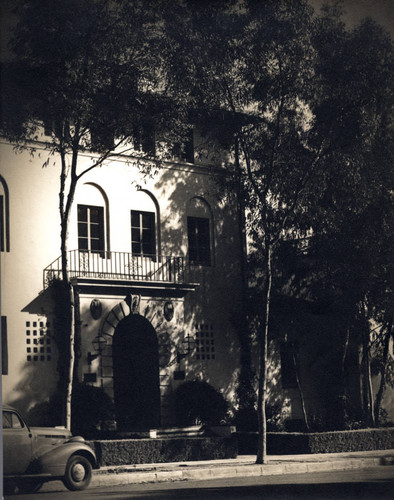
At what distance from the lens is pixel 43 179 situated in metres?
9.92

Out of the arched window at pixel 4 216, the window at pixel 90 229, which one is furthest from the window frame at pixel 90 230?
the arched window at pixel 4 216

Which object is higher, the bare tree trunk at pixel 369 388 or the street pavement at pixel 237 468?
the bare tree trunk at pixel 369 388

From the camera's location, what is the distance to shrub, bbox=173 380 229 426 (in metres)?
10.5

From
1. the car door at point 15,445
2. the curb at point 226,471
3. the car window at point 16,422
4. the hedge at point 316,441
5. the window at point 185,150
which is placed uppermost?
the window at point 185,150

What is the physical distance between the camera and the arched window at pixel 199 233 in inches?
427

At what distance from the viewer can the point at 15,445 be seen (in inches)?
368

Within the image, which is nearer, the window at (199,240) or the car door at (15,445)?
the car door at (15,445)

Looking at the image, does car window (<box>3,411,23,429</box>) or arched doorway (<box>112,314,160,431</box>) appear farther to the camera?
arched doorway (<box>112,314,160,431</box>)

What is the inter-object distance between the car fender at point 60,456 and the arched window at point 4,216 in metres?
2.19

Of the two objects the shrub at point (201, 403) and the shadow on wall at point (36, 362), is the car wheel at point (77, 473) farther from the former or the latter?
the shrub at point (201, 403)

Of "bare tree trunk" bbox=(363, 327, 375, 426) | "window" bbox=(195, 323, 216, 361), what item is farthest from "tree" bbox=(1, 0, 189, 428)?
"bare tree trunk" bbox=(363, 327, 375, 426)

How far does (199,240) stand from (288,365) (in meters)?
1.92

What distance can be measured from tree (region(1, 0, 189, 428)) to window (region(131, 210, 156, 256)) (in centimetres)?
61

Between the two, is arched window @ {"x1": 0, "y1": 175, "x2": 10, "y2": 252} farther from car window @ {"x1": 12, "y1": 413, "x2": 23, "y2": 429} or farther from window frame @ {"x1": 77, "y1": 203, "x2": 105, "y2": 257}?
car window @ {"x1": 12, "y1": 413, "x2": 23, "y2": 429}
